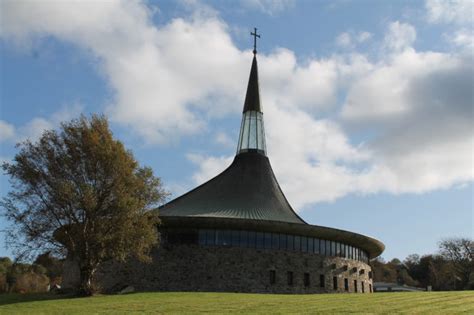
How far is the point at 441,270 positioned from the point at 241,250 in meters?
45.4

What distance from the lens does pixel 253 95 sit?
155 feet

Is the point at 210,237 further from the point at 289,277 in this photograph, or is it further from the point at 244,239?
the point at 289,277

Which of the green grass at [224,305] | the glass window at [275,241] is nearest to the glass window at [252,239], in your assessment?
the glass window at [275,241]

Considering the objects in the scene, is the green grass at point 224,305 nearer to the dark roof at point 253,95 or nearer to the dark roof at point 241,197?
the dark roof at point 241,197

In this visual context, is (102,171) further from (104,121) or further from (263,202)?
(263,202)

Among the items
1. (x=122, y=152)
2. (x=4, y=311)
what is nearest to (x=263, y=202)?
(x=122, y=152)

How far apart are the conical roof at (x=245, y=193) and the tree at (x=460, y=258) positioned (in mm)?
35021

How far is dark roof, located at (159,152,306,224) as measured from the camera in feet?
119

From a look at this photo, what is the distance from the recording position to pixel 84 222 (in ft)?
89.6

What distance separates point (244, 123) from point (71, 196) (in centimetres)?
2201

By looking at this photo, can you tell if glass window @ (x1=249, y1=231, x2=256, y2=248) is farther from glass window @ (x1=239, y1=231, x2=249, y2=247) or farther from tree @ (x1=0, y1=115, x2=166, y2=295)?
tree @ (x1=0, y1=115, x2=166, y2=295)

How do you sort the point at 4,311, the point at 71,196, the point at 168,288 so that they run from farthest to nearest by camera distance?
the point at 168,288
the point at 71,196
the point at 4,311

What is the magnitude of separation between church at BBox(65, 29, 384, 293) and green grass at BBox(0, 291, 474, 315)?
22.9 feet

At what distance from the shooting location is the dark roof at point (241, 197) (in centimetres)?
3612
